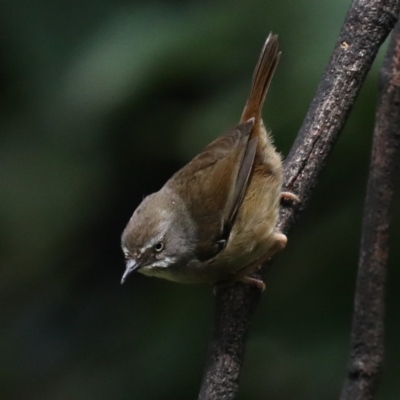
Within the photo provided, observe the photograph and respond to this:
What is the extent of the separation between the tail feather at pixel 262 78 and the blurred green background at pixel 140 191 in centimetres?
27

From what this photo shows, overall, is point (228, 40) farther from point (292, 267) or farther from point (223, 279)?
point (223, 279)

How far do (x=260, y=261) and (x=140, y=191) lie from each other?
179 centimetres

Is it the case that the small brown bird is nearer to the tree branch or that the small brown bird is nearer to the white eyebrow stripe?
the white eyebrow stripe

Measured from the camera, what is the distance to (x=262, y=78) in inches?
170

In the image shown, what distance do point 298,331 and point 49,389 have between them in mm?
1839

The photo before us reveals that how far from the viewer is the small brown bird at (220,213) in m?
3.83

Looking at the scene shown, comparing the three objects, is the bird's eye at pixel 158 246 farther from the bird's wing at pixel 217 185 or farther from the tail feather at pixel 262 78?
the tail feather at pixel 262 78

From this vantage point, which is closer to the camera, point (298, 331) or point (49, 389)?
point (298, 331)

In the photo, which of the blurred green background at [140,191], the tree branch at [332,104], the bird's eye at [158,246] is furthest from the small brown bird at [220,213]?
the blurred green background at [140,191]

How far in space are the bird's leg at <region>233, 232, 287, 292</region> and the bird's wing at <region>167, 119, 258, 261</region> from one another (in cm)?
18

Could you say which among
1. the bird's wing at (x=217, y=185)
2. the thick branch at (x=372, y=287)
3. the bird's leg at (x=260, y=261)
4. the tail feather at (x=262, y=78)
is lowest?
the thick branch at (x=372, y=287)

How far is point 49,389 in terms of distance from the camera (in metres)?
5.42

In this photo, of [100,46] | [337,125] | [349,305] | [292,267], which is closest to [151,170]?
[100,46]

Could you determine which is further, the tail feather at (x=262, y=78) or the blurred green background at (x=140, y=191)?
the blurred green background at (x=140, y=191)
